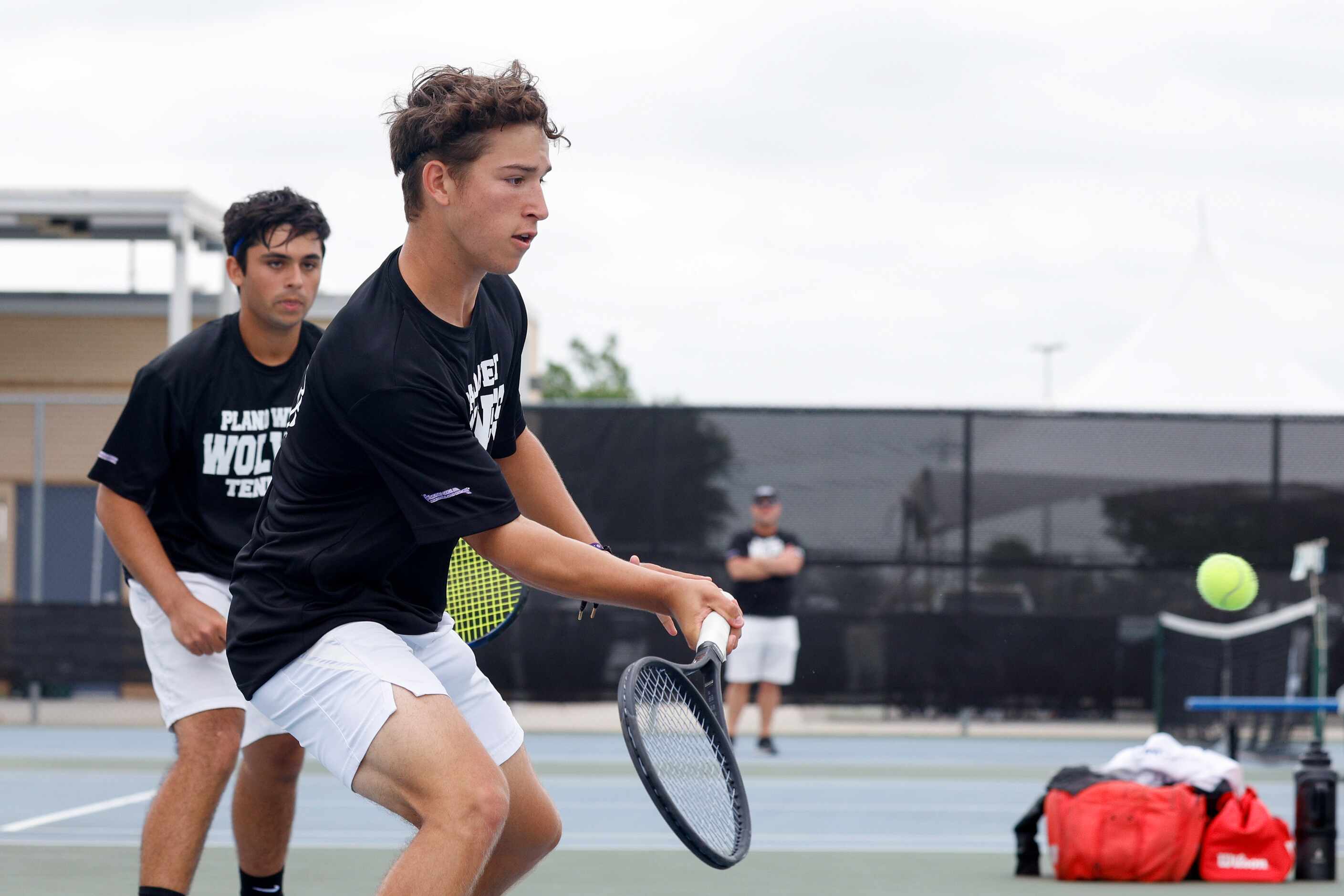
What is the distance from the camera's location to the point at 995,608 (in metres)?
11.5

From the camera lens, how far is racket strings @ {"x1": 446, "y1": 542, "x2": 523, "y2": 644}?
346 centimetres

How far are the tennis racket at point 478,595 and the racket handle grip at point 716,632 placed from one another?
1.11 meters

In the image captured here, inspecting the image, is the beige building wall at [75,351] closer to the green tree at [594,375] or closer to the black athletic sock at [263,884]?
the black athletic sock at [263,884]

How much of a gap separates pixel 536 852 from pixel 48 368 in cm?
1450


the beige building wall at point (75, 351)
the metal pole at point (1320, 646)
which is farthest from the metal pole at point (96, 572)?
the metal pole at point (1320, 646)

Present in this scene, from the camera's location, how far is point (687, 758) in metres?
2.49

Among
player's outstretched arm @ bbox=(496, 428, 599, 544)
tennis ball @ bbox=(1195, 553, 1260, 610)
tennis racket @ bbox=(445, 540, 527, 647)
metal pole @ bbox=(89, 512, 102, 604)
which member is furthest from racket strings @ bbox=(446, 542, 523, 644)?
metal pole @ bbox=(89, 512, 102, 604)

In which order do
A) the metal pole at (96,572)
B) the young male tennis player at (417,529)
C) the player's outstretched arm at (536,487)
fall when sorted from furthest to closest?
1. the metal pole at (96,572)
2. the player's outstretched arm at (536,487)
3. the young male tennis player at (417,529)

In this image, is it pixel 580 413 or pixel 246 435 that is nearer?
pixel 246 435

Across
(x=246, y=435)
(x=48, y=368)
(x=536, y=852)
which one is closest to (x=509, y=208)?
(x=536, y=852)

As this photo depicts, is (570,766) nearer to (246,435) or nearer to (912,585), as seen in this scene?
(912,585)

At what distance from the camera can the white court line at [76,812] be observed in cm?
693

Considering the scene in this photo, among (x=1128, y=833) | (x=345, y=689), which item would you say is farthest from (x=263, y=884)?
(x=1128, y=833)

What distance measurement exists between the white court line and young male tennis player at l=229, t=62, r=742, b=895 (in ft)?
13.7
